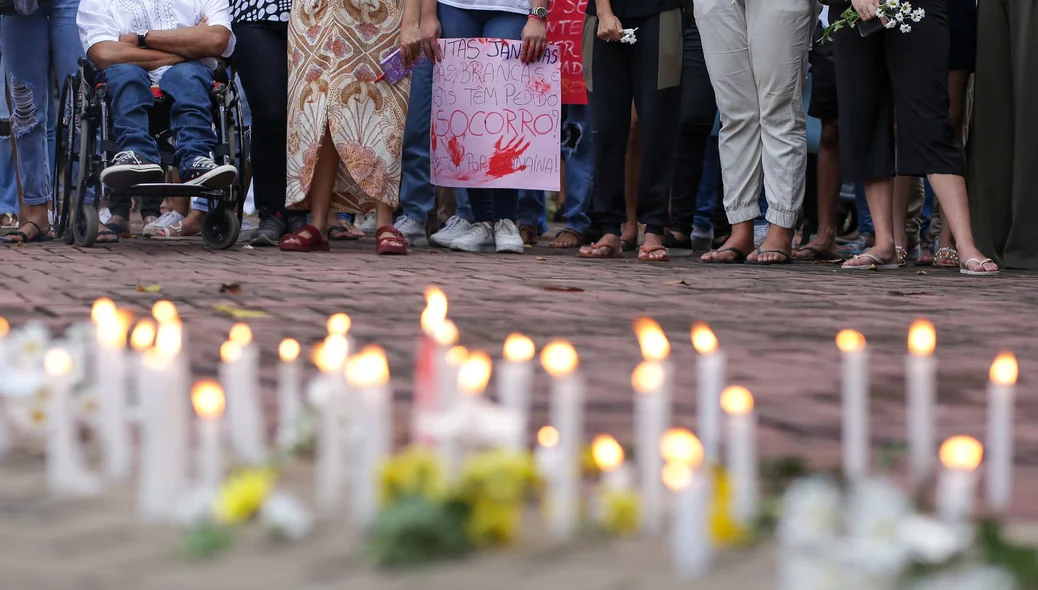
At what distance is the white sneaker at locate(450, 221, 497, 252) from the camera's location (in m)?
6.97

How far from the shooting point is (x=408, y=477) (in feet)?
4.83

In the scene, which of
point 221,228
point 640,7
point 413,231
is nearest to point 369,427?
point 640,7

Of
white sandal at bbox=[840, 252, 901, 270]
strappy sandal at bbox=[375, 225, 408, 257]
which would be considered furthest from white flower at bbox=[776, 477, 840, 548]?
strappy sandal at bbox=[375, 225, 408, 257]

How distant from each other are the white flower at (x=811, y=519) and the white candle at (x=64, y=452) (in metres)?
0.89

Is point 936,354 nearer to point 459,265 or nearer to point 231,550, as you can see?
point 231,550

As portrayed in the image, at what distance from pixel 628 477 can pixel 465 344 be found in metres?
1.69

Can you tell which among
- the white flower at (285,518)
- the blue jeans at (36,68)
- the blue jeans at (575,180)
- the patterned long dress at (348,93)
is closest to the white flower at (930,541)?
the white flower at (285,518)

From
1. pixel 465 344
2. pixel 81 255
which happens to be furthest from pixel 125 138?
pixel 465 344

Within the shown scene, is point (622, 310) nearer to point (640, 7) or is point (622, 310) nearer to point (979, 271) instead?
point (979, 271)

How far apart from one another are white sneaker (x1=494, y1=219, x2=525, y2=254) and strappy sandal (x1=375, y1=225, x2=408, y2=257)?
1.99 ft

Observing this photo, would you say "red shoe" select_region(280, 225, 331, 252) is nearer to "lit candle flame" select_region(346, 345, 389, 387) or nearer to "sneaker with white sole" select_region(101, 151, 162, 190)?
"sneaker with white sole" select_region(101, 151, 162, 190)

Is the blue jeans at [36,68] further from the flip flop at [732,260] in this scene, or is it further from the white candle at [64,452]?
the white candle at [64,452]

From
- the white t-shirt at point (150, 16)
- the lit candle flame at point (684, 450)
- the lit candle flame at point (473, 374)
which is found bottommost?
the lit candle flame at point (684, 450)

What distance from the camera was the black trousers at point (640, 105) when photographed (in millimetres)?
6199
